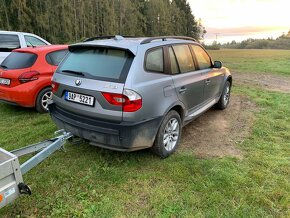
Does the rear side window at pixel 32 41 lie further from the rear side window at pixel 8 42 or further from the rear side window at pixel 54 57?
the rear side window at pixel 54 57

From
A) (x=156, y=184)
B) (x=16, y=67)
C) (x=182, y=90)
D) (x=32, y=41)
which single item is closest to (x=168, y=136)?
(x=182, y=90)

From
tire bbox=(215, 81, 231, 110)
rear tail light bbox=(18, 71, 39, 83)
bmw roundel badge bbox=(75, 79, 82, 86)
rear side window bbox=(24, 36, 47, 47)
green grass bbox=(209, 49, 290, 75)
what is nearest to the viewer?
bmw roundel badge bbox=(75, 79, 82, 86)

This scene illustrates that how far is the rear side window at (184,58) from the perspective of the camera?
440 cm

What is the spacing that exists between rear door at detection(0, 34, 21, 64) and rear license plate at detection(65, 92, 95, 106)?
563cm

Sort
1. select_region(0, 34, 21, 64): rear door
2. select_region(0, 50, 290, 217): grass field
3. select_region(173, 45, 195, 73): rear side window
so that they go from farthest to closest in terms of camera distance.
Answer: select_region(0, 34, 21, 64): rear door → select_region(173, 45, 195, 73): rear side window → select_region(0, 50, 290, 217): grass field

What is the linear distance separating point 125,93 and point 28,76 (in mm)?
3412

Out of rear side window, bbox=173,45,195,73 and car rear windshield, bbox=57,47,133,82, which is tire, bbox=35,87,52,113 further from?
rear side window, bbox=173,45,195,73

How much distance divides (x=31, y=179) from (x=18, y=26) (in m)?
27.3

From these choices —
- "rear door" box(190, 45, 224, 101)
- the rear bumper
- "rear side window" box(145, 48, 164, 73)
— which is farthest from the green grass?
the rear bumper

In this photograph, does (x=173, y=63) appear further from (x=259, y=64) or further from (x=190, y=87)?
(x=259, y=64)

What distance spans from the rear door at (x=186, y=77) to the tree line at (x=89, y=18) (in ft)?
84.1

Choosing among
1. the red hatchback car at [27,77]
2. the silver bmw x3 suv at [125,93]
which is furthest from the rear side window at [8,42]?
the silver bmw x3 suv at [125,93]

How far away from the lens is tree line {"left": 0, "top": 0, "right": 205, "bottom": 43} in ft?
88.8

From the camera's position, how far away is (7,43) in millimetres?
8445
